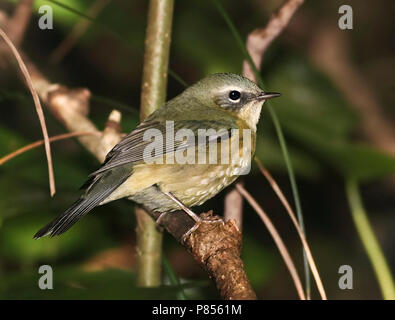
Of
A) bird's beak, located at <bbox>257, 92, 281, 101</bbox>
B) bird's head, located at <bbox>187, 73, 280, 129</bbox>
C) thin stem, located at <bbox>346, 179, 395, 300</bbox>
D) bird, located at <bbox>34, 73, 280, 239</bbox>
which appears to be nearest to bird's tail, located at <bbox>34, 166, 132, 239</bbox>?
bird, located at <bbox>34, 73, 280, 239</bbox>

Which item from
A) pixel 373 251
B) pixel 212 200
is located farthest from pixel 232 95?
pixel 212 200

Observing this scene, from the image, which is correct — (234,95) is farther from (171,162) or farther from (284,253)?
(284,253)

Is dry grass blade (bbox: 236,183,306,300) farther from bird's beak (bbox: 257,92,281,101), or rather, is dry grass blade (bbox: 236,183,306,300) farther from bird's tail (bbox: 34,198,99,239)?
bird's tail (bbox: 34,198,99,239)

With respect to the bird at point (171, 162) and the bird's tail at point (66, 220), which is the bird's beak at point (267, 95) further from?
the bird's tail at point (66, 220)

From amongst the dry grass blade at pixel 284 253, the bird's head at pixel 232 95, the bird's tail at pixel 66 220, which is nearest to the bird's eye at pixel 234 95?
the bird's head at pixel 232 95

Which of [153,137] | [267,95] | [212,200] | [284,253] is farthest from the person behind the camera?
[212,200]
